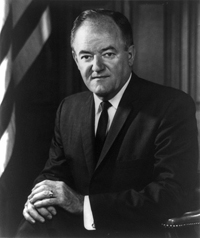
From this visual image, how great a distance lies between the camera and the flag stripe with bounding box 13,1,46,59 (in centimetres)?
193

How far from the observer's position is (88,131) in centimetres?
168

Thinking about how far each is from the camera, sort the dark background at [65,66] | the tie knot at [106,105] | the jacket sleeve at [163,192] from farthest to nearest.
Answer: the dark background at [65,66] < the tie knot at [106,105] < the jacket sleeve at [163,192]

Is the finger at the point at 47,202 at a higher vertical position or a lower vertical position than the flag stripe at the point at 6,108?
lower

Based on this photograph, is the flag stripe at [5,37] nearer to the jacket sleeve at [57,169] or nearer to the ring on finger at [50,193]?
the jacket sleeve at [57,169]

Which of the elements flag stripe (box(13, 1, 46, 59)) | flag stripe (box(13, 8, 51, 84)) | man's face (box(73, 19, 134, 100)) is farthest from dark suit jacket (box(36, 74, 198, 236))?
flag stripe (box(13, 1, 46, 59))

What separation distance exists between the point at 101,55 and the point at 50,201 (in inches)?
27.0

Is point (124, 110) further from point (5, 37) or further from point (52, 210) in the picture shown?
point (5, 37)

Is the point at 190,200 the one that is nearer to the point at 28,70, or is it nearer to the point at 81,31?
the point at 81,31

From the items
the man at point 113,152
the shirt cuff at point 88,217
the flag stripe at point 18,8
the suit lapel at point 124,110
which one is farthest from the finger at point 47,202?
the flag stripe at point 18,8

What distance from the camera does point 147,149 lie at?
5.05 feet

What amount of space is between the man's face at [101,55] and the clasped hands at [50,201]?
0.49 meters

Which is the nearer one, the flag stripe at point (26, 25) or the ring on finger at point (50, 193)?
the ring on finger at point (50, 193)

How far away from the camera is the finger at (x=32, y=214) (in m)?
1.40

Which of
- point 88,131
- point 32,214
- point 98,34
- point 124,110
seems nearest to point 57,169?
point 88,131
